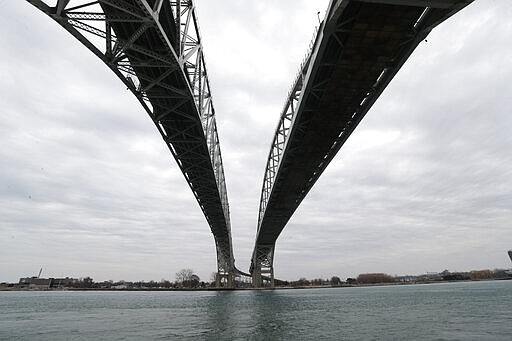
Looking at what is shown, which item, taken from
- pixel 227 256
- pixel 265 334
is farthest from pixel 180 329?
pixel 227 256

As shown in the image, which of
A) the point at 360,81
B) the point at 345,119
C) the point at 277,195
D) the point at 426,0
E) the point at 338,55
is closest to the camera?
the point at 426,0

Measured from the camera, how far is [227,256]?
303 ft

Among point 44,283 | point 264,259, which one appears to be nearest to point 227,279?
point 264,259

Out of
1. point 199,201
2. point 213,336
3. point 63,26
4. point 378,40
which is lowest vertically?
point 213,336

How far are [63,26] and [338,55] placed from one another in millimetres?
12086

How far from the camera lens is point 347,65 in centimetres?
1719

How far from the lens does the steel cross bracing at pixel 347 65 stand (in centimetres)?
1356

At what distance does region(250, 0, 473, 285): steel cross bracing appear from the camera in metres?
13.6

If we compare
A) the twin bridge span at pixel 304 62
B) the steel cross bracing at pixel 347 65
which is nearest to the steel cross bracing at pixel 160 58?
the twin bridge span at pixel 304 62

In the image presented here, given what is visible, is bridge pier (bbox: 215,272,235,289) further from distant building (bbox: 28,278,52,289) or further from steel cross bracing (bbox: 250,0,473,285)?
distant building (bbox: 28,278,52,289)

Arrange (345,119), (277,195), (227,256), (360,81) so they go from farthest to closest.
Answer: (227,256) → (277,195) → (345,119) → (360,81)

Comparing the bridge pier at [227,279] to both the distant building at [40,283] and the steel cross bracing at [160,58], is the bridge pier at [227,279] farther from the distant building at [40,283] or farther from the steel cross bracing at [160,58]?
the distant building at [40,283]

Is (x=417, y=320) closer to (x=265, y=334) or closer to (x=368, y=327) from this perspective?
(x=368, y=327)

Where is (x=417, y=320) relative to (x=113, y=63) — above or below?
below
